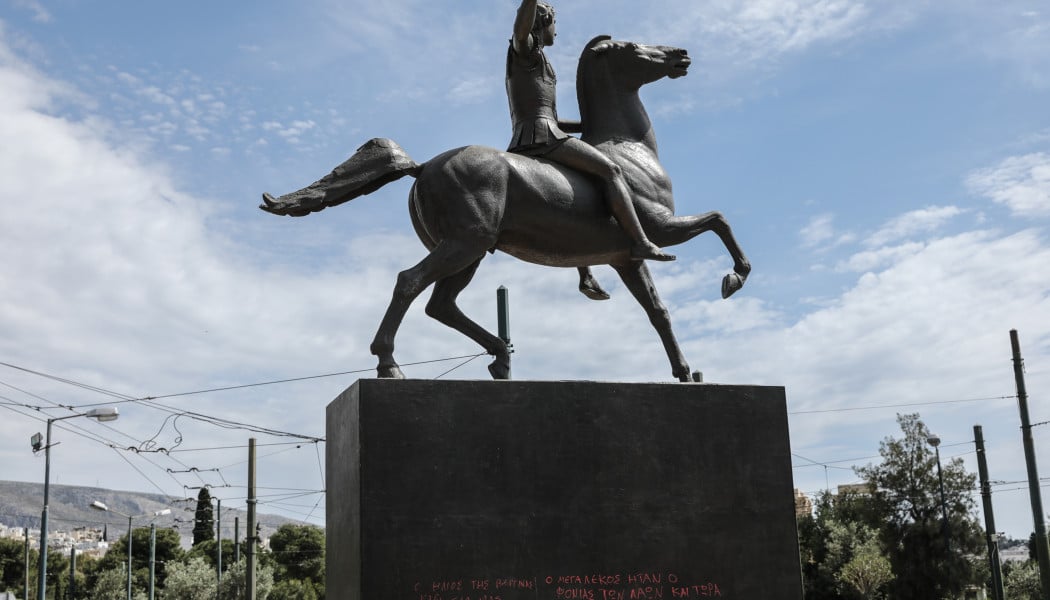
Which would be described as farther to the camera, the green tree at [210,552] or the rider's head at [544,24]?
the green tree at [210,552]

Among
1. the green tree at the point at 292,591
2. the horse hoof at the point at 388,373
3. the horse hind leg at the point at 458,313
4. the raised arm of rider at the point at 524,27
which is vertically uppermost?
the raised arm of rider at the point at 524,27

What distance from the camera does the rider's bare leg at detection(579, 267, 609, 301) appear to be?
10.5 metres

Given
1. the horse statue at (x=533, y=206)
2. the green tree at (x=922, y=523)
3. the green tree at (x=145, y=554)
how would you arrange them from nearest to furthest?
1. the horse statue at (x=533, y=206)
2. the green tree at (x=922, y=523)
3. the green tree at (x=145, y=554)

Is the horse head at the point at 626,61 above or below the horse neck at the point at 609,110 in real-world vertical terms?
above

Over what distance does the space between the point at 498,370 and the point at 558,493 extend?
1.45 metres

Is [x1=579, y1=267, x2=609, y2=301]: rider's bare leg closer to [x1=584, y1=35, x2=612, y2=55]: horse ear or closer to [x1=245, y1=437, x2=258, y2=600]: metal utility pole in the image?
[x1=584, y1=35, x2=612, y2=55]: horse ear

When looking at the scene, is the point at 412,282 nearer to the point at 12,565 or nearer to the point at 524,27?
the point at 524,27

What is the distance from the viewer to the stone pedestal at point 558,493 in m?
8.02

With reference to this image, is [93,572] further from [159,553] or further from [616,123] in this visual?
[616,123]

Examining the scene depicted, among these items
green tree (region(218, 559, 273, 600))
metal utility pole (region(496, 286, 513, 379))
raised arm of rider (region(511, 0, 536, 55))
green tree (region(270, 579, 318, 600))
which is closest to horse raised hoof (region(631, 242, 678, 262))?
raised arm of rider (region(511, 0, 536, 55))

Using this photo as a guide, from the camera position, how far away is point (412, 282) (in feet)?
29.1

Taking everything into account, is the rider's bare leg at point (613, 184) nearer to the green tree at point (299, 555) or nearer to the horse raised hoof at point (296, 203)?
the horse raised hoof at point (296, 203)

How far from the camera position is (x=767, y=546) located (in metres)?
8.85

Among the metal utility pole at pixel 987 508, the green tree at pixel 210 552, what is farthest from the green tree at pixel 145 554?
the metal utility pole at pixel 987 508
